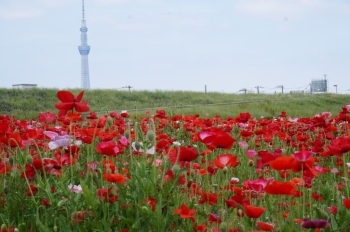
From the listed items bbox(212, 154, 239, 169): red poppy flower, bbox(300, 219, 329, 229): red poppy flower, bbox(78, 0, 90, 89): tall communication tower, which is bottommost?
bbox(300, 219, 329, 229): red poppy flower

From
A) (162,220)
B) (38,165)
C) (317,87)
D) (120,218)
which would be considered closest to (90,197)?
(120,218)

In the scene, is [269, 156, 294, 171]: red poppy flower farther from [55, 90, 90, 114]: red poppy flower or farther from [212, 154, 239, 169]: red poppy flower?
[55, 90, 90, 114]: red poppy flower

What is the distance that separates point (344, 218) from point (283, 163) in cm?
39

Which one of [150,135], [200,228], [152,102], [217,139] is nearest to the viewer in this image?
[200,228]

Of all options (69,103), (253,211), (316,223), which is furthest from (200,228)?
(69,103)

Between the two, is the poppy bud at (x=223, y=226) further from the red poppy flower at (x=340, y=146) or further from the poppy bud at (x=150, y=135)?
the red poppy flower at (x=340, y=146)

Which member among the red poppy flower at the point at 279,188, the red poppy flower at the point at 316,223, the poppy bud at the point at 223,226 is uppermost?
the red poppy flower at the point at 279,188

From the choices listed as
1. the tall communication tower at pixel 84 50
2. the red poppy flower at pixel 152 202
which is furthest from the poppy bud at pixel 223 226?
the tall communication tower at pixel 84 50

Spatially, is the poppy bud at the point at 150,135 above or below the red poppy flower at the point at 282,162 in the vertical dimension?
above

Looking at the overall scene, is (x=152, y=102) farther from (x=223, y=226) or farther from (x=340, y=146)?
(x=223, y=226)

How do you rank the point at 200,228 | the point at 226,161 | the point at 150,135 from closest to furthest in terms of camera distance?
the point at 200,228 → the point at 150,135 → the point at 226,161

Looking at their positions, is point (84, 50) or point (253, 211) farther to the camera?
point (84, 50)

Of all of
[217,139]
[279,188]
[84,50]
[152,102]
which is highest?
[84,50]

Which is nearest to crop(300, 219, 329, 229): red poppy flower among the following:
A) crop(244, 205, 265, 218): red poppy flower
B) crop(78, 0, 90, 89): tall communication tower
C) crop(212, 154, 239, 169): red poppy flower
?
crop(244, 205, 265, 218): red poppy flower
